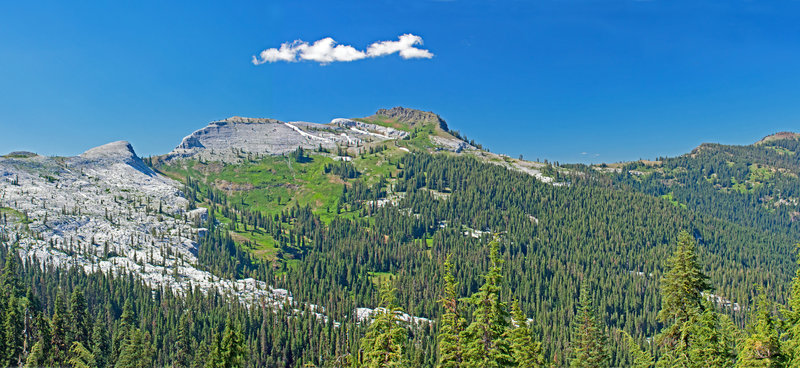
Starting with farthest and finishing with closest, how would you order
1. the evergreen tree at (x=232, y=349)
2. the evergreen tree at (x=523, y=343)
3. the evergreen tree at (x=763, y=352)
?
the evergreen tree at (x=232, y=349) < the evergreen tree at (x=523, y=343) < the evergreen tree at (x=763, y=352)

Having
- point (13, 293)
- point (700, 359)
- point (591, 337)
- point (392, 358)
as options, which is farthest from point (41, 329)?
point (700, 359)

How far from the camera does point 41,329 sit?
335 feet

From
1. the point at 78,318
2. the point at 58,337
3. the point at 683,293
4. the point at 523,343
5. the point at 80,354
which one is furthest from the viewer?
the point at 78,318

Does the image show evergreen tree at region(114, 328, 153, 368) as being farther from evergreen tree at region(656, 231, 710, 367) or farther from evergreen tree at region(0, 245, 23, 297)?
evergreen tree at region(656, 231, 710, 367)

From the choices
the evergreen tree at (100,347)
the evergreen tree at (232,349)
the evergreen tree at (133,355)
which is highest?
the evergreen tree at (232,349)

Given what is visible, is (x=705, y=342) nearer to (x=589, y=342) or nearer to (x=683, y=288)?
(x=683, y=288)

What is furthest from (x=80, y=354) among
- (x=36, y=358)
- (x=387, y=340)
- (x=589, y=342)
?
(x=589, y=342)

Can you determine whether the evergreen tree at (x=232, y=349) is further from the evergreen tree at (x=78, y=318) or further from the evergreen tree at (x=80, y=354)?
the evergreen tree at (x=78, y=318)

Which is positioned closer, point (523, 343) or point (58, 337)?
point (523, 343)

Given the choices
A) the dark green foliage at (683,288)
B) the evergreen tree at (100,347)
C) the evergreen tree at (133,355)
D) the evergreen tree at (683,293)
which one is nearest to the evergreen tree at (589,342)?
the evergreen tree at (683,293)

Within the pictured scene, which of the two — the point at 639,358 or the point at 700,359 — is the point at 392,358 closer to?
the point at 700,359

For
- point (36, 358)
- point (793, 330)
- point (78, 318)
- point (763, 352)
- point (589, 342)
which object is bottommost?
point (78, 318)

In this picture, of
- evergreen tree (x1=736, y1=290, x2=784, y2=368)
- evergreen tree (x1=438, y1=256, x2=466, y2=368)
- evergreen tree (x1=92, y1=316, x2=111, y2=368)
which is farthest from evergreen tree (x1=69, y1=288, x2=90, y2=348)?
evergreen tree (x1=736, y1=290, x2=784, y2=368)

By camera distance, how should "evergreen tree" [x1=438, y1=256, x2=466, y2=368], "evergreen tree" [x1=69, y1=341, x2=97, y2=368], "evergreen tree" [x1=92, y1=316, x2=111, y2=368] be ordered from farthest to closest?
"evergreen tree" [x1=92, y1=316, x2=111, y2=368] < "evergreen tree" [x1=69, y1=341, x2=97, y2=368] < "evergreen tree" [x1=438, y1=256, x2=466, y2=368]
